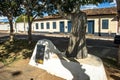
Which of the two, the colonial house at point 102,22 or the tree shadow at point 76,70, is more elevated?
the colonial house at point 102,22

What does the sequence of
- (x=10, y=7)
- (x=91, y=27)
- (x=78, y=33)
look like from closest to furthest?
(x=78, y=33), (x=10, y=7), (x=91, y=27)

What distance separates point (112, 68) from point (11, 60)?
6.35m

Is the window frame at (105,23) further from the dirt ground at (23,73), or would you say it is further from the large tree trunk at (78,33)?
the dirt ground at (23,73)

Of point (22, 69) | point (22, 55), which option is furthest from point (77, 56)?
point (22, 55)

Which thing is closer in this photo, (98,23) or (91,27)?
(98,23)

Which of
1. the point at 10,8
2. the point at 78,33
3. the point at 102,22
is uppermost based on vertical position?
the point at 10,8

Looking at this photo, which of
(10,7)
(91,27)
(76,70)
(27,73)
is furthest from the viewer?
(91,27)

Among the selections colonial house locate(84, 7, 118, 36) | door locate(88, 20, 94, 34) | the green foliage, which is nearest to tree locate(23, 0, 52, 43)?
the green foliage

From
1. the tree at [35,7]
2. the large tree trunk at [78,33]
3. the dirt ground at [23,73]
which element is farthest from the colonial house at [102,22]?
the dirt ground at [23,73]

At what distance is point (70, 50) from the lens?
1254 cm

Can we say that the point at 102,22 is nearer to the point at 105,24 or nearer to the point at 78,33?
the point at 105,24

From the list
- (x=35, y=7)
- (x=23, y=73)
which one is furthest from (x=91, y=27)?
(x=23, y=73)

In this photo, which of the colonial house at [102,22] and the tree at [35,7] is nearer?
the tree at [35,7]

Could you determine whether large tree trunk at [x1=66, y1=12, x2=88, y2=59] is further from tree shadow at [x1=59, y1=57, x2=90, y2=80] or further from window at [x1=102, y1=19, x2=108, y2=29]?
window at [x1=102, y1=19, x2=108, y2=29]
